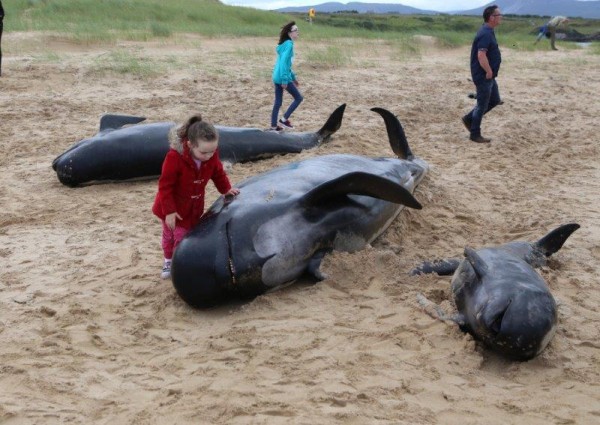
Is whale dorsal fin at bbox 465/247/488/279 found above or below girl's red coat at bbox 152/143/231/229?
below

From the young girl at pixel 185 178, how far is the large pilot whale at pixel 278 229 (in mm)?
157

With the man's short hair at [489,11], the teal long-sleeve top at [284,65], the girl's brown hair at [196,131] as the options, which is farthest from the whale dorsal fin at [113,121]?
the man's short hair at [489,11]

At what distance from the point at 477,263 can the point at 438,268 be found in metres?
0.72

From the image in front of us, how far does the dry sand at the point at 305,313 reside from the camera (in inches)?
138

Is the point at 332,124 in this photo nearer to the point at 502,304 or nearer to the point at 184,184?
the point at 184,184

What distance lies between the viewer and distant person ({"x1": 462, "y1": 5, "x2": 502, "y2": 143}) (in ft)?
29.9

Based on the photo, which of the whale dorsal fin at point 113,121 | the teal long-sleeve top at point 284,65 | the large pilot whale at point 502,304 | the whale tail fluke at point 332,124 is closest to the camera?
the large pilot whale at point 502,304

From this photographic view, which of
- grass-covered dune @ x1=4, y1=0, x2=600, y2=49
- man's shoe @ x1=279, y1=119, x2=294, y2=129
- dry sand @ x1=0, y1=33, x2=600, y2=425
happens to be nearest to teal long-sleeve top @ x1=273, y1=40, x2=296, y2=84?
man's shoe @ x1=279, y1=119, x2=294, y2=129

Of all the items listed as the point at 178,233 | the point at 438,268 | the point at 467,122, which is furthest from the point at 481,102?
the point at 178,233

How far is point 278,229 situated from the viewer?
483 centimetres

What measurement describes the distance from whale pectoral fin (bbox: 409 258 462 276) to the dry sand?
13 centimetres

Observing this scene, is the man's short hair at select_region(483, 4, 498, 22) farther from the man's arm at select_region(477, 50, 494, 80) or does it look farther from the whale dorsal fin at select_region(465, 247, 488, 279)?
the whale dorsal fin at select_region(465, 247, 488, 279)

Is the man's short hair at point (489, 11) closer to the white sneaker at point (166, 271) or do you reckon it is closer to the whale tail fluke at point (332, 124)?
the whale tail fluke at point (332, 124)

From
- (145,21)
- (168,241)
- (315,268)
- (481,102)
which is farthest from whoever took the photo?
(145,21)
